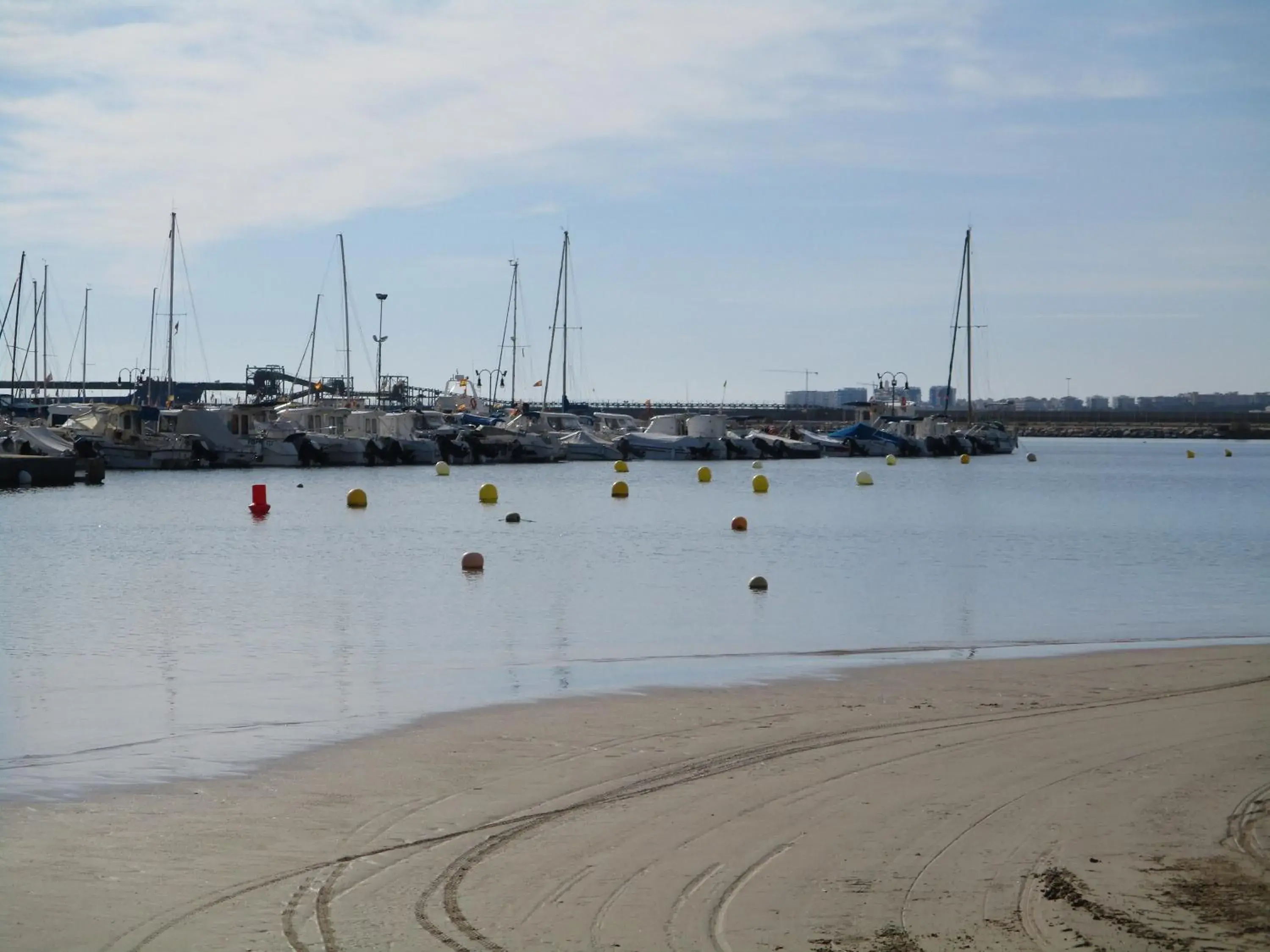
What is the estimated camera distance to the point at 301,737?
12.6 meters

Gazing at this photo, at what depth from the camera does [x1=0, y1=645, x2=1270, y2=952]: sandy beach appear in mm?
7191

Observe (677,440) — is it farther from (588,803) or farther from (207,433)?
(588,803)

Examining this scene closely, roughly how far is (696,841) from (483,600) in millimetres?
15722

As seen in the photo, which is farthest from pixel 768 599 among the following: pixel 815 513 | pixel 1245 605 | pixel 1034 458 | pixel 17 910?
pixel 1034 458

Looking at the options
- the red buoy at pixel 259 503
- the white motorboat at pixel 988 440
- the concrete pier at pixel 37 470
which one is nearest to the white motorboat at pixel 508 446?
the concrete pier at pixel 37 470

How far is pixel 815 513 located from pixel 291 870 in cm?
4047

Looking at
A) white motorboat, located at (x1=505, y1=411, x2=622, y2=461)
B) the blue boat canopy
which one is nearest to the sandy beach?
white motorboat, located at (x1=505, y1=411, x2=622, y2=461)

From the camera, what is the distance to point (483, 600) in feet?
79.4

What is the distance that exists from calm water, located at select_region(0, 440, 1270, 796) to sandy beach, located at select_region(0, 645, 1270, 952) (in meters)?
1.67

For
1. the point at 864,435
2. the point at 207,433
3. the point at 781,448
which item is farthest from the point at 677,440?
the point at 207,433

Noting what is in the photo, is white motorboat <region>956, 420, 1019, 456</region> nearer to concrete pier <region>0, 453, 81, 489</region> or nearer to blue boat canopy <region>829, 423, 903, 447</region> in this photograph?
blue boat canopy <region>829, 423, 903, 447</region>

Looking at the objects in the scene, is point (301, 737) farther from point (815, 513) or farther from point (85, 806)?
point (815, 513)

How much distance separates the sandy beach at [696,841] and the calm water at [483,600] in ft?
5.47

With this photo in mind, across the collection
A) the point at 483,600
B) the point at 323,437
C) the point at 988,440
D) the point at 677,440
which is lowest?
the point at 483,600
